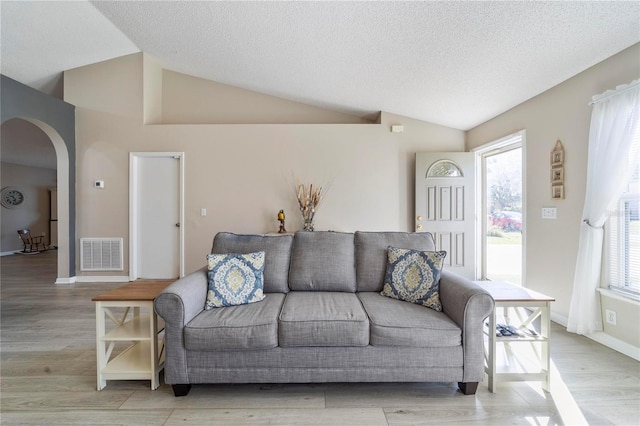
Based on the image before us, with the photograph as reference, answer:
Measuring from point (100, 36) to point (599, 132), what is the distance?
5.74 m

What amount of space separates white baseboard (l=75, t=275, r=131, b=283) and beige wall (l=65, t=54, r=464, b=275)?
25.9 inches

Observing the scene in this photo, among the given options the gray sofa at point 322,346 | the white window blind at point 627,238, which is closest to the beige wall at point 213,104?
the gray sofa at point 322,346

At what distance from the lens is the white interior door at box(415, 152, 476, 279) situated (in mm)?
4281

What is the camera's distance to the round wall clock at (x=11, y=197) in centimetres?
752

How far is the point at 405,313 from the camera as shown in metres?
1.80

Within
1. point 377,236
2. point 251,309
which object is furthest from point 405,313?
point 251,309

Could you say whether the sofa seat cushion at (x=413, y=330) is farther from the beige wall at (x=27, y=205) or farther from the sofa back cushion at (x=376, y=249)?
the beige wall at (x=27, y=205)

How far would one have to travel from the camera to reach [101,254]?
4355mm

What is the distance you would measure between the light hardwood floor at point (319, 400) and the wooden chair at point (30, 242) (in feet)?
25.3

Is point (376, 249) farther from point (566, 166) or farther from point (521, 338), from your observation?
point (566, 166)

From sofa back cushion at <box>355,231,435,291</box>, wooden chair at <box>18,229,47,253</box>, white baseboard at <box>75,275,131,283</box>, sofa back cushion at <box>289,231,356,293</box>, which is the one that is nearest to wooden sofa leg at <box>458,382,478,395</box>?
sofa back cushion at <box>355,231,435,291</box>

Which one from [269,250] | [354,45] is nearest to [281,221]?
[269,250]

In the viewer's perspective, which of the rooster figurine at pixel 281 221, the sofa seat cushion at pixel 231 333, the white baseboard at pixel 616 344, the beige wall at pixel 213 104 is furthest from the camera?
the beige wall at pixel 213 104

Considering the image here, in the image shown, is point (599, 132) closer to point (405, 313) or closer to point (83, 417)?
point (405, 313)
